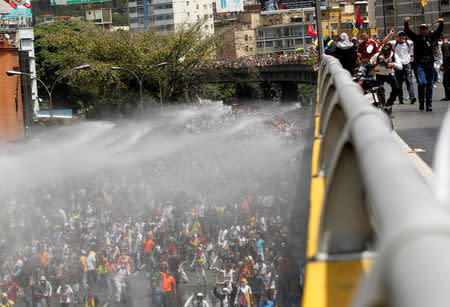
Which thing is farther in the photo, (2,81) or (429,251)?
(2,81)

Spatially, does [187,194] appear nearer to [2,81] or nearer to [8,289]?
[8,289]

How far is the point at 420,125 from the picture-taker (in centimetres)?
1133

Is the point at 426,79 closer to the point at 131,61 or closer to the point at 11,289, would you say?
the point at 11,289

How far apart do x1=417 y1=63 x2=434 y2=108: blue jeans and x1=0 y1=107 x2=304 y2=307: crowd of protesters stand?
13.1 feet

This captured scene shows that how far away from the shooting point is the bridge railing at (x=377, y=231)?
3.12 ft

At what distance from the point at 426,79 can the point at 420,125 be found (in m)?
1.93

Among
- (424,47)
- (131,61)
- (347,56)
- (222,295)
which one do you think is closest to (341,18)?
(131,61)

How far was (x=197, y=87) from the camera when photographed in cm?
5238

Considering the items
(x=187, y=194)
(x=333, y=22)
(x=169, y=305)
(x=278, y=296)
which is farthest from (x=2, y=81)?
(x=333, y=22)

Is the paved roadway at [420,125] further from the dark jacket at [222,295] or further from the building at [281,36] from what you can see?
the building at [281,36]

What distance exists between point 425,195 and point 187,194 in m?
24.4

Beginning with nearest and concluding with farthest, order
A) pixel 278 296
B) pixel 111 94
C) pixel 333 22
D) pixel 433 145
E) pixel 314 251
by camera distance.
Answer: pixel 314 251 < pixel 433 145 < pixel 278 296 < pixel 111 94 < pixel 333 22

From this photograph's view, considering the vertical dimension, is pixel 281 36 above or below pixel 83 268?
above

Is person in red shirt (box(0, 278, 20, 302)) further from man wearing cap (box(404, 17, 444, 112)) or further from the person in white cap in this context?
man wearing cap (box(404, 17, 444, 112))
